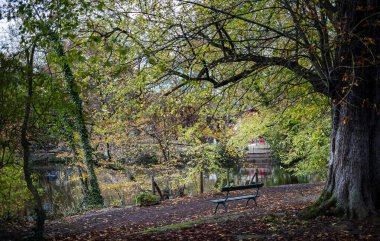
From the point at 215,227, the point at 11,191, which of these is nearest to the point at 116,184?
the point at 11,191

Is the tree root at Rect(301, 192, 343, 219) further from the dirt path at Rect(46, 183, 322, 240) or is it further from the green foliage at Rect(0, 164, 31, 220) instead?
the green foliage at Rect(0, 164, 31, 220)

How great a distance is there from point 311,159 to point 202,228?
10481 mm

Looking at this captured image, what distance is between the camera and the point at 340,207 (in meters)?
7.32

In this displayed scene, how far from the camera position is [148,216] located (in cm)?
1209

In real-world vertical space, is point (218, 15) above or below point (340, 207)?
above

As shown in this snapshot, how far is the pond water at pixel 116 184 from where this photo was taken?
795 inches

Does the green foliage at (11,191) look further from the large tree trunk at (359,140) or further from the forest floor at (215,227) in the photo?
the large tree trunk at (359,140)

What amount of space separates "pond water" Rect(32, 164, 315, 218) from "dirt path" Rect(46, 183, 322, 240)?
3758mm

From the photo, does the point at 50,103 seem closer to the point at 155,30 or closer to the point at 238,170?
the point at 155,30

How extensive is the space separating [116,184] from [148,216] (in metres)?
8.72

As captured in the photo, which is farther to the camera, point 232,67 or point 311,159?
point 311,159

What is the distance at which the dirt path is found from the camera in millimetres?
9086

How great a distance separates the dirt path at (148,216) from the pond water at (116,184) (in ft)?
12.3

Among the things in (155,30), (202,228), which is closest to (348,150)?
(202,228)
